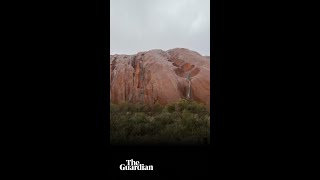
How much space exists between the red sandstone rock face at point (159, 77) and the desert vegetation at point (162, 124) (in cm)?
36

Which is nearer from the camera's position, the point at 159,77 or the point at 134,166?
the point at 134,166

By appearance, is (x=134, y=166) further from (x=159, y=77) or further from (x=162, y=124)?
(x=159, y=77)

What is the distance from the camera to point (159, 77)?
23.4ft

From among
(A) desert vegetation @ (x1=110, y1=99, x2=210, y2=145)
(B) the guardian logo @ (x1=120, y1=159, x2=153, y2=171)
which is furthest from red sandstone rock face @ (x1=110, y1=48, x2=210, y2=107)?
(B) the guardian logo @ (x1=120, y1=159, x2=153, y2=171)

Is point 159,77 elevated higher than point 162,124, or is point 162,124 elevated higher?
point 159,77

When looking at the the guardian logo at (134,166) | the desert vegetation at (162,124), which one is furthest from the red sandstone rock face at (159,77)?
the the guardian logo at (134,166)

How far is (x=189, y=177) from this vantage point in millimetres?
2947

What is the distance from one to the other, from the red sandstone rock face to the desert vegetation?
0.36 meters

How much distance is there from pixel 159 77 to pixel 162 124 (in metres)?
2.40

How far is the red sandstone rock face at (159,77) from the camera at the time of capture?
6508 millimetres

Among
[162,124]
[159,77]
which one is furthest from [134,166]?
[159,77]
